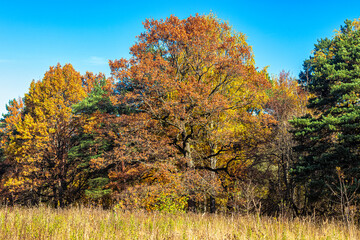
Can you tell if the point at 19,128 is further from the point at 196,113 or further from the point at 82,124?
the point at 196,113

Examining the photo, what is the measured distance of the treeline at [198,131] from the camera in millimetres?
12430

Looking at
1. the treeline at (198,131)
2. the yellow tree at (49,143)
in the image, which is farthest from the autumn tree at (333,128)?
the yellow tree at (49,143)

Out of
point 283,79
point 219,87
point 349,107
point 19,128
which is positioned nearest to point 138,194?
point 219,87

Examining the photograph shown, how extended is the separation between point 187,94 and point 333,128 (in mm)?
7136

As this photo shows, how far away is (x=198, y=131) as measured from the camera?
1794cm

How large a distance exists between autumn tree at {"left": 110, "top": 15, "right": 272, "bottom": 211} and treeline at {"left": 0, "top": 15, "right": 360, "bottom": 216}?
83mm

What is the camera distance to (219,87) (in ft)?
57.3

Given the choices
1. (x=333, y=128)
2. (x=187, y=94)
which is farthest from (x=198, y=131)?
(x=333, y=128)

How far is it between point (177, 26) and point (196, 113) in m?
5.49

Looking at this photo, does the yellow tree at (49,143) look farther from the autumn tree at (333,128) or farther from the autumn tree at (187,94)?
the autumn tree at (333,128)

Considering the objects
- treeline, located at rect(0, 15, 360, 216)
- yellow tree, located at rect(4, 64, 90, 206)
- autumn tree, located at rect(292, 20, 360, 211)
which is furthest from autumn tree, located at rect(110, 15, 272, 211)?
yellow tree, located at rect(4, 64, 90, 206)

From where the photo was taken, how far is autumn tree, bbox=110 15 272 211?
585 inches

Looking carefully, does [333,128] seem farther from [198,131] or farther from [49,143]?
[49,143]

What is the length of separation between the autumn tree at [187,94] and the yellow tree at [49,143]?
8.31 metres
